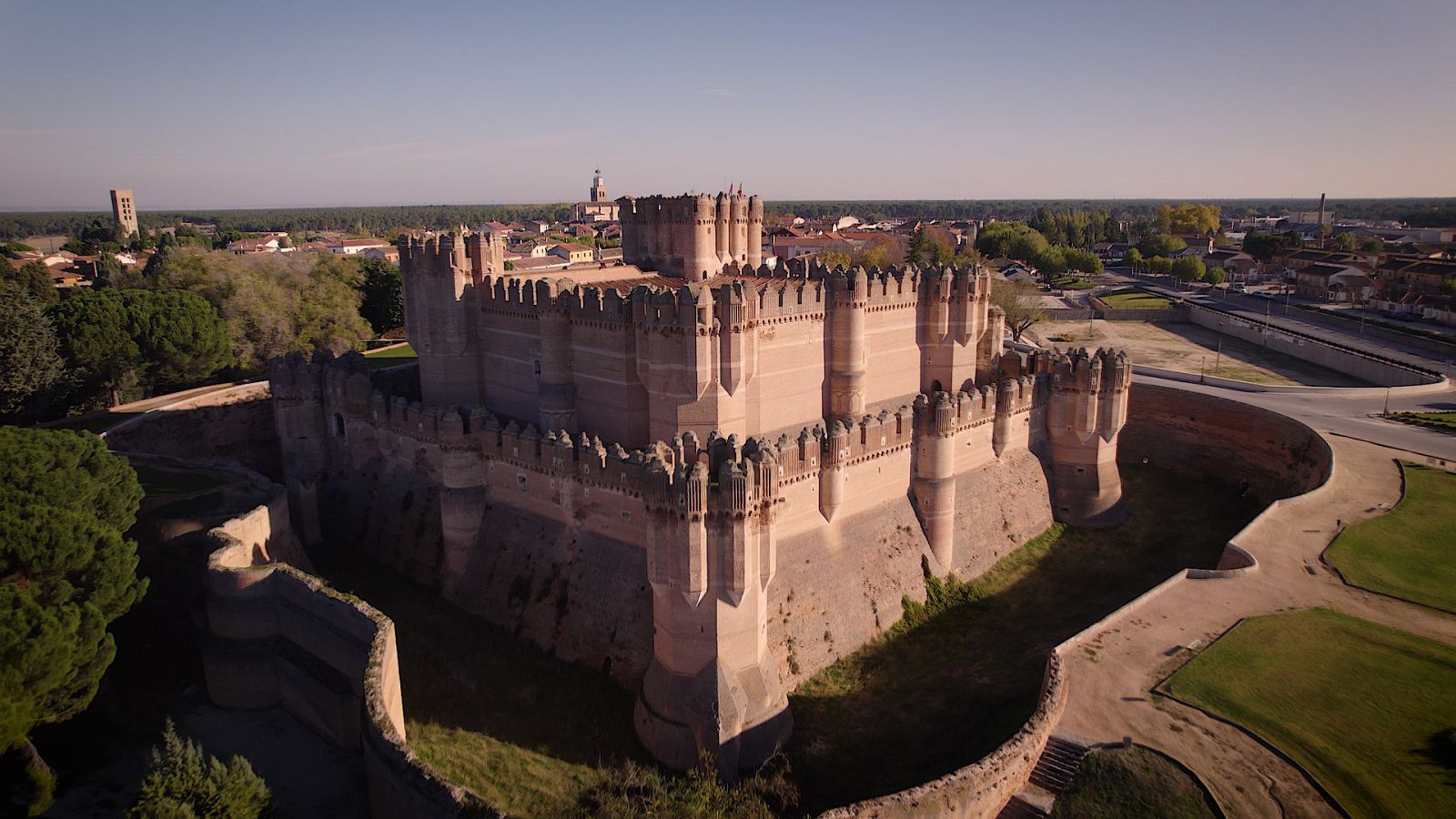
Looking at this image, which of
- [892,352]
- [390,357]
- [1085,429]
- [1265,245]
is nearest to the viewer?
[892,352]

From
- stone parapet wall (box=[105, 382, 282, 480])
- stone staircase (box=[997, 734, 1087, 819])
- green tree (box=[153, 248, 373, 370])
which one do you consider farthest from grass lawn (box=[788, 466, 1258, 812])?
green tree (box=[153, 248, 373, 370])

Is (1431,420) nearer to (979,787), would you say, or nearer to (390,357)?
(979,787)

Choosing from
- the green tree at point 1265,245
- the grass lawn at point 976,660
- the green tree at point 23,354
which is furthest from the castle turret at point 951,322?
the green tree at point 1265,245

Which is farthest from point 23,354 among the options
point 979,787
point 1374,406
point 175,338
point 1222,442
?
point 1374,406

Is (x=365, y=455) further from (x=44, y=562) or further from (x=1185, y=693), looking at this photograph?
(x=1185, y=693)

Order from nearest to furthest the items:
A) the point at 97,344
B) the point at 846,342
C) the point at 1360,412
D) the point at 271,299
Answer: the point at 846,342
the point at 1360,412
the point at 97,344
the point at 271,299

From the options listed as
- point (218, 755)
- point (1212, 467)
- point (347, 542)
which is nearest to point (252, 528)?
point (347, 542)
